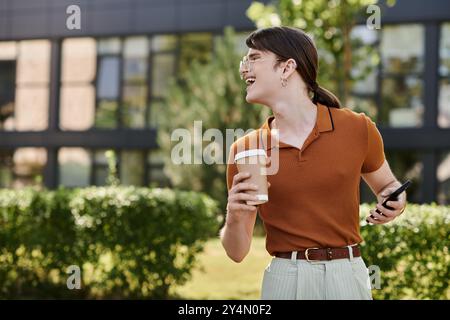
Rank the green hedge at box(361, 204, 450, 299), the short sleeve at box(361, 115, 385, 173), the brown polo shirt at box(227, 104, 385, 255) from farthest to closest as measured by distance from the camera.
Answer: the green hedge at box(361, 204, 450, 299) → the short sleeve at box(361, 115, 385, 173) → the brown polo shirt at box(227, 104, 385, 255)

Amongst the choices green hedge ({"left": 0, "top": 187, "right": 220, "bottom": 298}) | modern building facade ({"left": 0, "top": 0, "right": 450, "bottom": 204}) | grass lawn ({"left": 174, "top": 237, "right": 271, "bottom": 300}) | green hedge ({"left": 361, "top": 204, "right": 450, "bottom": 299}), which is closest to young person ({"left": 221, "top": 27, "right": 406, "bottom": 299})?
green hedge ({"left": 361, "top": 204, "right": 450, "bottom": 299})

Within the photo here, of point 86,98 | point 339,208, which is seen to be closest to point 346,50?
point 339,208

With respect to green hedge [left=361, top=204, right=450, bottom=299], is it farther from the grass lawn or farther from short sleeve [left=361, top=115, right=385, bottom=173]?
short sleeve [left=361, top=115, right=385, bottom=173]

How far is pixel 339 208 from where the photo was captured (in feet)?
7.91

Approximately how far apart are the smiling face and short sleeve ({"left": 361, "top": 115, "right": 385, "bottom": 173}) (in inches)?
14.6

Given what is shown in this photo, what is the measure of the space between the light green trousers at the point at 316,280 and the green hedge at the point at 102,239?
5.21 metres

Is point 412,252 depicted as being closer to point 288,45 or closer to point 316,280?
point 316,280

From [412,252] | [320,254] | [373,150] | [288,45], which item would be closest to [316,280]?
[320,254]

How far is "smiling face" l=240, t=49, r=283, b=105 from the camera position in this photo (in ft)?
8.04

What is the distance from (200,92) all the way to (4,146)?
10.6m

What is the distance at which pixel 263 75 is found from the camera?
8.04 ft

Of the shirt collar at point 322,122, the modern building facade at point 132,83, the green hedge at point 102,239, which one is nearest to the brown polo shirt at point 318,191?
the shirt collar at point 322,122

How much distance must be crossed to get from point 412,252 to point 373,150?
4.17m

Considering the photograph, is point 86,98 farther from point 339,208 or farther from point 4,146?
point 339,208
